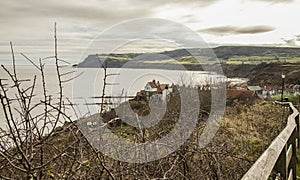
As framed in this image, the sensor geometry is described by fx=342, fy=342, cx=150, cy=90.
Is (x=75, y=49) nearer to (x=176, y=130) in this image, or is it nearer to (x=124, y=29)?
(x=124, y=29)

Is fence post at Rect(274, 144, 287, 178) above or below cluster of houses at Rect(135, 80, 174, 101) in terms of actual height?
below

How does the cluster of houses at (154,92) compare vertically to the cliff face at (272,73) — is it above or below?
above

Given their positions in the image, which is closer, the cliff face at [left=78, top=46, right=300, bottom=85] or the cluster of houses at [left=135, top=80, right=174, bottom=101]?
the cliff face at [left=78, top=46, right=300, bottom=85]

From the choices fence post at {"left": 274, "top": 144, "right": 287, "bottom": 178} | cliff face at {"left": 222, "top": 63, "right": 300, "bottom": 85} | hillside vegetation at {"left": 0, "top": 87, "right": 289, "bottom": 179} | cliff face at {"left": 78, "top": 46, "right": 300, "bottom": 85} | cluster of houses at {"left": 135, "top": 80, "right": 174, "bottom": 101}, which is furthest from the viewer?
cliff face at {"left": 222, "top": 63, "right": 300, "bottom": 85}

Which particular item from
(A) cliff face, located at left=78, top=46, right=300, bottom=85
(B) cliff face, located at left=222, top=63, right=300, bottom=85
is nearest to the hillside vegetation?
(A) cliff face, located at left=78, top=46, right=300, bottom=85

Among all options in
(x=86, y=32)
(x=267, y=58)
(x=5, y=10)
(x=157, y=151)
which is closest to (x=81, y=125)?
(x=157, y=151)

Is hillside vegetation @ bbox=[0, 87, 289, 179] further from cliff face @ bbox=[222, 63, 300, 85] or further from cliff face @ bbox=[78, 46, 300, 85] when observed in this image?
cliff face @ bbox=[222, 63, 300, 85]

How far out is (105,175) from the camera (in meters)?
2.80

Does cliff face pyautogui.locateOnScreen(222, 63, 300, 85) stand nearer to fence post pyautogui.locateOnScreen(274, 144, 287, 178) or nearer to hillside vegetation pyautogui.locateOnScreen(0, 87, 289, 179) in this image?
hillside vegetation pyautogui.locateOnScreen(0, 87, 289, 179)

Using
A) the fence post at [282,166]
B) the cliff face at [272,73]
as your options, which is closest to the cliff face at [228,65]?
the cliff face at [272,73]

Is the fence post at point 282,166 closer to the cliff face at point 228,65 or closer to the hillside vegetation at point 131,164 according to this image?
the hillside vegetation at point 131,164

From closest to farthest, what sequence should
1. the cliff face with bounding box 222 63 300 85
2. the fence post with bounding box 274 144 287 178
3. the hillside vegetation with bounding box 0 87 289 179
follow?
the hillside vegetation with bounding box 0 87 289 179, the fence post with bounding box 274 144 287 178, the cliff face with bounding box 222 63 300 85

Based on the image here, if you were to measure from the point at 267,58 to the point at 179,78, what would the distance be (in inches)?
1630

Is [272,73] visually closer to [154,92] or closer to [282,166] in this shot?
[154,92]
